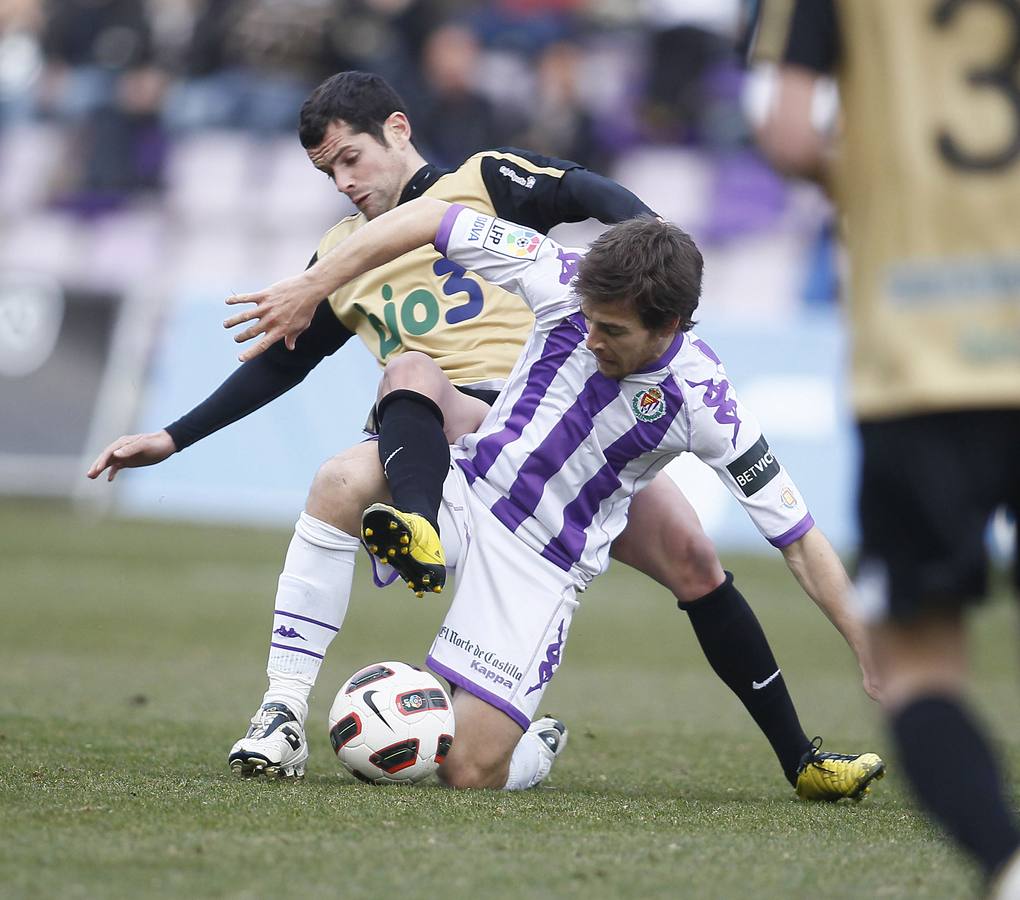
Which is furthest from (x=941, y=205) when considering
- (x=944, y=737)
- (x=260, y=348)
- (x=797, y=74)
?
(x=260, y=348)

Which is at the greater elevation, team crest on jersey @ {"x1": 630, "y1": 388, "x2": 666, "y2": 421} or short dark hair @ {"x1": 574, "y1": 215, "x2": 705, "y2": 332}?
short dark hair @ {"x1": 574, "y1": 215, "x2": 705, "y2": 332}

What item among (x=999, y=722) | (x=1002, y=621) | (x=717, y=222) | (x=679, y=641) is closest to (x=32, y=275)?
(x=717, y=222)

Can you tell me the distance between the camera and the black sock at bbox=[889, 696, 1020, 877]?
2.45 meters

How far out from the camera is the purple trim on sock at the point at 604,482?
14.7ft

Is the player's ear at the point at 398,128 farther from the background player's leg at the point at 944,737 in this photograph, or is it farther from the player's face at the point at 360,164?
the background player's leg at the point at 944,737

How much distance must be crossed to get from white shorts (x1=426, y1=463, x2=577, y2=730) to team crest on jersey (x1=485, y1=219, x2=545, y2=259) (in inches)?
28.3

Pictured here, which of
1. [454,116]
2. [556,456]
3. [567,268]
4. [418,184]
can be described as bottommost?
[556,456]

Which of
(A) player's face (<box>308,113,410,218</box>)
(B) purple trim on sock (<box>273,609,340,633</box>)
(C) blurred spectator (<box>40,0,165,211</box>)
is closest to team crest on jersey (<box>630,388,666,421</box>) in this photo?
(B) purple trim on sock (<box>273,609,340,633</box>)

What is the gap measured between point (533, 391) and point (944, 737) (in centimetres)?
234

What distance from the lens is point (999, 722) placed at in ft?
21.5

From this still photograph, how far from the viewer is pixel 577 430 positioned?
181 inches

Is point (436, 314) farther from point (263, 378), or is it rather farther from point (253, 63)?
point (253, 63)

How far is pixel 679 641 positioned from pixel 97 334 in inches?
243

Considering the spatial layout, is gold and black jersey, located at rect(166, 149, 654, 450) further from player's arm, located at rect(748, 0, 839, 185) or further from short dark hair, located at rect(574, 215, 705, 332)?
player's arm, located at rect(748, 0, 839, 185)
